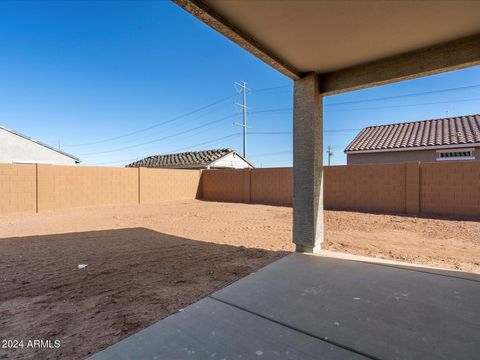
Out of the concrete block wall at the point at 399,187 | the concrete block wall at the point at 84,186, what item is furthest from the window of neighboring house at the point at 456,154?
the concrete block wall at the point at 84,186

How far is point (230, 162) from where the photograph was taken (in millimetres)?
23500

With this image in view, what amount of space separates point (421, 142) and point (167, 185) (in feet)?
42.4

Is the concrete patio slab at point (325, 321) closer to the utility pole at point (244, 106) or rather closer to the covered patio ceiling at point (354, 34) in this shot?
the covered patio ceiling at point (354, 34)

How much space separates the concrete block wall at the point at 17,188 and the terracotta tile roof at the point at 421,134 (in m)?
14.5

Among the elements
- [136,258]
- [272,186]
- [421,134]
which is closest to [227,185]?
[272,186]

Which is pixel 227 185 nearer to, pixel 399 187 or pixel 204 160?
pixel 204 160

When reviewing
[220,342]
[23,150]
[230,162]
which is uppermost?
[23,150]

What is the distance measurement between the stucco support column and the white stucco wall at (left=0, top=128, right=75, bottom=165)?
1863cm

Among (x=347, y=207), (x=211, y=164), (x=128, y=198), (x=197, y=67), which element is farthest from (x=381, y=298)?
(x=211, y=164)

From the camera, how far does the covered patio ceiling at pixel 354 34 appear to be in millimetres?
2303

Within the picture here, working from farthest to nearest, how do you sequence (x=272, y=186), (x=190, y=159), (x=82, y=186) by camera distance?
(x=190, y=159) < (x=272, y=186) < (x=82, y=186)

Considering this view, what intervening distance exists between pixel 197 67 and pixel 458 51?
46.9ft

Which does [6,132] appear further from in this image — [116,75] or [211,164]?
[211,164]

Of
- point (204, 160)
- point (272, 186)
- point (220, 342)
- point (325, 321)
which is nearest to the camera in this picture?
point (220, 342)
